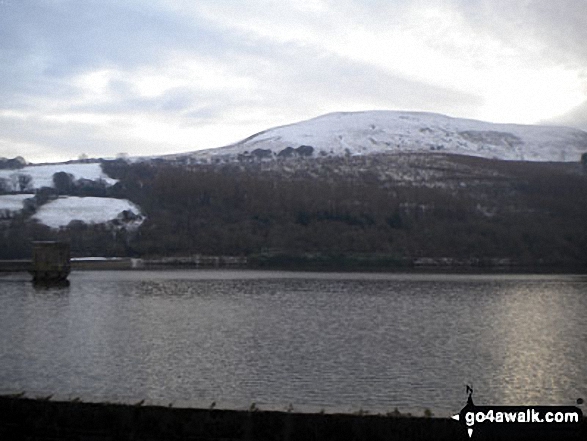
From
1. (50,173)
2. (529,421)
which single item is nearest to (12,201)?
(50,173)

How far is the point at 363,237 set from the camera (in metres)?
128

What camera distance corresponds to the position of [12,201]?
136375 mm

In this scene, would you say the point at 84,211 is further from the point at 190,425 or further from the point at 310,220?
the point at 190,425

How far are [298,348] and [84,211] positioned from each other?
11273 centimetres

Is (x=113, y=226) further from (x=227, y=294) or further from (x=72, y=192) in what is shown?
(x=227, y=294)

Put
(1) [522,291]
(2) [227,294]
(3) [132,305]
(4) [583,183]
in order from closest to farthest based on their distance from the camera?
(3) [132,305] < (2) [227,294] < (1) [522,291] < (4) [583,183]

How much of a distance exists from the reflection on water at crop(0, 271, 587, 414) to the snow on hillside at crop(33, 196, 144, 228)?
73.0 m

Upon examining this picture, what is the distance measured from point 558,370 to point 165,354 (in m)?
16.3

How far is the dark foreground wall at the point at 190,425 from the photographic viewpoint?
10.6 metres

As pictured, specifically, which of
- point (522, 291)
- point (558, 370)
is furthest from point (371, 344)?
point (522, 291)

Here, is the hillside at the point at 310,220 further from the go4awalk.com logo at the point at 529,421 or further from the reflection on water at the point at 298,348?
the go4awalk.com logo at the point at 529,421

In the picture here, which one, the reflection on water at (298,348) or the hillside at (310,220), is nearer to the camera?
the reflection on water at (298,348)

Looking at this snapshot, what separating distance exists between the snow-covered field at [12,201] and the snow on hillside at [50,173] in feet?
53.3

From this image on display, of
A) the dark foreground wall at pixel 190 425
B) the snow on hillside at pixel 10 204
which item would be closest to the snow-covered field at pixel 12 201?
the snow on hillside at pixel 10 204
